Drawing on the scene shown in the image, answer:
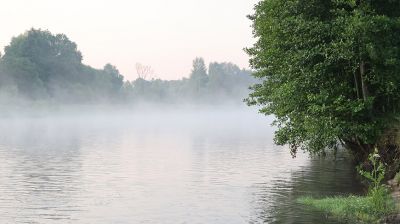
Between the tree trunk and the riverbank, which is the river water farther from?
the tree trunk

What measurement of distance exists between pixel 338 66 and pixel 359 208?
1115cm

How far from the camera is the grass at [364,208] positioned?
2569 centimetres

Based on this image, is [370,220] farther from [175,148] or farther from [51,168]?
[175,148]

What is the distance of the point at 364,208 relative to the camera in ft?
87.0

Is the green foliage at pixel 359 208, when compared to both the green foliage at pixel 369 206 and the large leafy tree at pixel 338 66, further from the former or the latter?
the large leafy tree at pixel 338 66

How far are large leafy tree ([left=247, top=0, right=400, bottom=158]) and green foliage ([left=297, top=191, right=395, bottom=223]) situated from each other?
19.4ft

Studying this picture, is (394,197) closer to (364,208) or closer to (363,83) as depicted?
(364,208)

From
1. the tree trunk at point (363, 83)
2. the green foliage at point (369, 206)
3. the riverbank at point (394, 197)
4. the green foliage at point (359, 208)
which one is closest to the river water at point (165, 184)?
the green foliage at point (359, 208)

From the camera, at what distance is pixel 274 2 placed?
1502 inches

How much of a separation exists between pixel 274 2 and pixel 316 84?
266 inches

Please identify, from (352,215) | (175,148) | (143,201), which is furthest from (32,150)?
(352,215)

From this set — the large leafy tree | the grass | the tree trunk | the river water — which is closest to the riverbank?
the grass

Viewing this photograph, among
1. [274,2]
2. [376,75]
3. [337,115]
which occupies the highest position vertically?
[274,2]

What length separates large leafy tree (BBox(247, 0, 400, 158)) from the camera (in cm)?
3281
